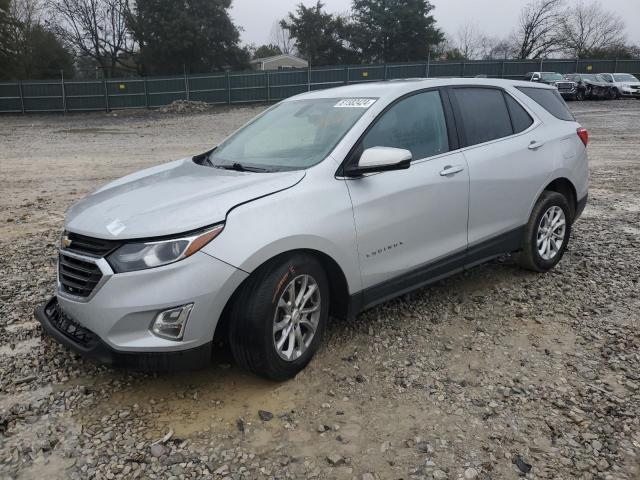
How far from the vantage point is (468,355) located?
3.63 meters

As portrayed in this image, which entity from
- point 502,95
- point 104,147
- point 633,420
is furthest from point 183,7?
point 633,420

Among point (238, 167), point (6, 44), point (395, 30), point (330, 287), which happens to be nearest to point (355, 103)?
point (238, 167)

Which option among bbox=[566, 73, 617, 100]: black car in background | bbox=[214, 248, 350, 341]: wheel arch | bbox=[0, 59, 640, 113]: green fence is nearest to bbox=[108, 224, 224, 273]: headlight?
bbox=[214, 248, 350, 341]: wheel arch

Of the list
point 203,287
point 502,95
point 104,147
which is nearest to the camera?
point 203,287

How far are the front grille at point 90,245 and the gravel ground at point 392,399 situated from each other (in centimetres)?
85

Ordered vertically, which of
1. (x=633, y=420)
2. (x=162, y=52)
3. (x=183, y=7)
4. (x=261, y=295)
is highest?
(x=183, y=7)

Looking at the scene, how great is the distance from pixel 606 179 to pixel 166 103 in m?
27.4

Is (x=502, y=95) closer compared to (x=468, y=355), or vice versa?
(x=468, y=355)

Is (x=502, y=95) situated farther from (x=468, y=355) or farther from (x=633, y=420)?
(x=633, y=420)

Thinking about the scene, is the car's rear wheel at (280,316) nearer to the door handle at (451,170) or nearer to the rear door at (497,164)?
the door handle at (451,170)

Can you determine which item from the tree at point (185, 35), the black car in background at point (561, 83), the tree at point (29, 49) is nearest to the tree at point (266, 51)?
the tree at point (185, 35)

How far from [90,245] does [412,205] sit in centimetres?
204

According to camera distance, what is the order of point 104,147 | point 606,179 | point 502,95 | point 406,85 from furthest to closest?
point 104,147, point 606,179, point 502,95, point 406,85

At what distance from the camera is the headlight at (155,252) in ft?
9.13
